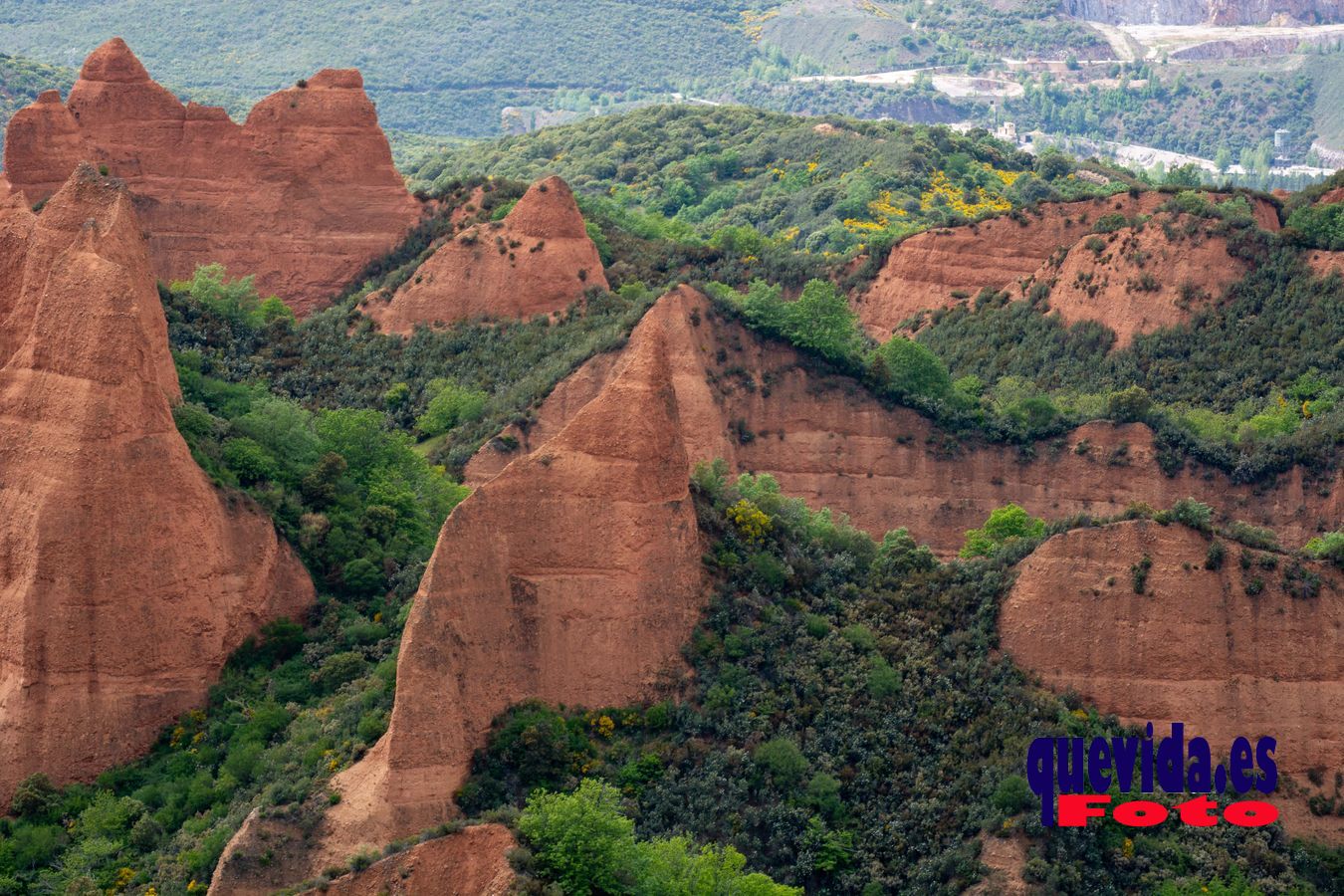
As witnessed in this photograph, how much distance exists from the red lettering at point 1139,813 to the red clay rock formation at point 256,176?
5462 centimetres

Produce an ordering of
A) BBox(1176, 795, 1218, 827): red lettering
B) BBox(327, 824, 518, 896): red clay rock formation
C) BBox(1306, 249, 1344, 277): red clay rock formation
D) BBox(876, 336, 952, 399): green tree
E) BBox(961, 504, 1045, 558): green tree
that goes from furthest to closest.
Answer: BBox(1306, 249, 1344, 277): red clay rock formation < BBox(876, 336, 952, 399): green tree < BBox(961, 504, 1045, 558): green tree < BBox(1176, 795, 1218, 827): red lettering < BBox(327, 824, 518, 896): red clay rock formation

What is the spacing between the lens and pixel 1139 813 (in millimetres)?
60281

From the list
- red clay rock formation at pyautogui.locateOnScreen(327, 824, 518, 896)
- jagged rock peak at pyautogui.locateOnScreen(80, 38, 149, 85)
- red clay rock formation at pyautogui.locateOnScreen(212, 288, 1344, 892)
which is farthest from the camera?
jagged rock peak at pyautogui.locateOnScreen(80, 38, 149, 85)

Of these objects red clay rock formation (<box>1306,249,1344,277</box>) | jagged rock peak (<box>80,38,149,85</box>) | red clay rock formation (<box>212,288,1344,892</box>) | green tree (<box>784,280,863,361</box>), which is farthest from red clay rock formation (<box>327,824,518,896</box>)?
red clay rock formation (<box>1306,249,1344,277</box>)

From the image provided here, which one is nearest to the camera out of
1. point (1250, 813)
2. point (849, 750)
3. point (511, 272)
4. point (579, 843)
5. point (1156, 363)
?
point (579, 843)

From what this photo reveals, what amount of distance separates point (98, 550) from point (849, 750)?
19974 mm

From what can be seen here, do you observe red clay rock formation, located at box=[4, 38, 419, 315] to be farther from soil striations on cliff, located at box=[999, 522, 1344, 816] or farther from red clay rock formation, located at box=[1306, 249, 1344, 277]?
soil striations on cliff, located at box=[999, 522, 1344, 816]

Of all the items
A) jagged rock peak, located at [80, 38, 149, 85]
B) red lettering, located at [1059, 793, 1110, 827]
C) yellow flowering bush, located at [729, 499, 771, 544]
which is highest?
jagged rock peak, located at [80, 38, 149, 85]

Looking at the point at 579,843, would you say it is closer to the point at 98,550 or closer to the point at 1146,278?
the point at 98,550

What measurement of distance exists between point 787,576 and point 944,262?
162 ft

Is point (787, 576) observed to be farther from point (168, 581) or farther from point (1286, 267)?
point (1286, 267)

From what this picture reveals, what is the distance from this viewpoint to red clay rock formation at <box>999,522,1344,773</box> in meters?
64.2

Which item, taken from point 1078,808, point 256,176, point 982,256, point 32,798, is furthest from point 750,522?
point 982,256

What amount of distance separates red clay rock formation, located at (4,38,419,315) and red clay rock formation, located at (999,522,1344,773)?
162 ft
